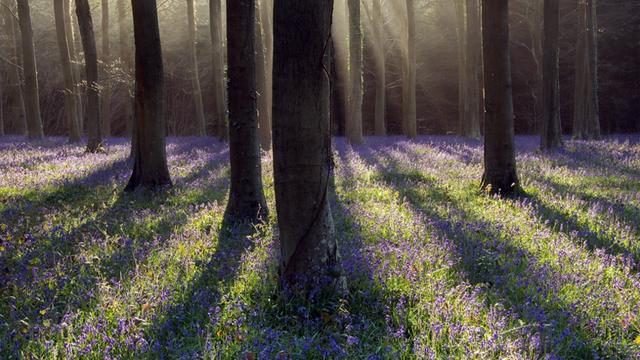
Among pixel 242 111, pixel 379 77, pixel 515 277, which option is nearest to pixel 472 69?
pixel 379 77

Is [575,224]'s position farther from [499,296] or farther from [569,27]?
[569,27]

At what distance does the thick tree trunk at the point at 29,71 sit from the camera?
2137cm

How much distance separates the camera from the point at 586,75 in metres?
21.9

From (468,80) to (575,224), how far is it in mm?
17614

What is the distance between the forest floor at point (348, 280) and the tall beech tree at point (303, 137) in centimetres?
39

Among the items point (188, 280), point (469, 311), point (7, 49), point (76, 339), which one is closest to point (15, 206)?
point (188, 280)

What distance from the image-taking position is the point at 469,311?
385 centimetres

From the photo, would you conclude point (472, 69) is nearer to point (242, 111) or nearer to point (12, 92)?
point (242, 111)

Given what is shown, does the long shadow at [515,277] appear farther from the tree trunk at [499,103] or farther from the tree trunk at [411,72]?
the tree trunk at [411,72]

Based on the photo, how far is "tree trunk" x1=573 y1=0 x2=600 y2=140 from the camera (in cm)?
2147

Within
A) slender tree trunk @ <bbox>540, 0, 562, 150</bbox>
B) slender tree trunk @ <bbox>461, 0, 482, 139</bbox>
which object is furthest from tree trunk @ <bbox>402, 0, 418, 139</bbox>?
slender tree trunk @ <bbox>540, 0, 562, 150</bbox>

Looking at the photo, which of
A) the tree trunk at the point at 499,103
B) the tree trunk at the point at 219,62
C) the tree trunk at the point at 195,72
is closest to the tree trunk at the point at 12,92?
the tree trunk at the point at 195,72

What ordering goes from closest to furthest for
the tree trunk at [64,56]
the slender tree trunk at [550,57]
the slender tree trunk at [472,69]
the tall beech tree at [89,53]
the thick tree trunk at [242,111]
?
1. the thick tree trunk at [242,111]
2. the tall beech tree at [89,53]
3. the slender tree trunk at [550,57]
4. the tree trunk at [64,56]
5. the slender tree trunk at [472,69]

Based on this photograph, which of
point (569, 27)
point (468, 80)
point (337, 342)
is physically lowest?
point (337, 342)
